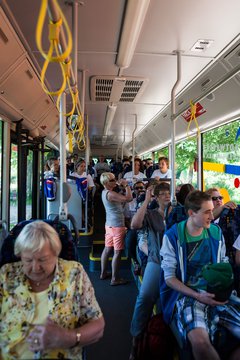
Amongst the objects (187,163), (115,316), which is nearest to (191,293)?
(115,316)

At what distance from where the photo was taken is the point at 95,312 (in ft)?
6.18

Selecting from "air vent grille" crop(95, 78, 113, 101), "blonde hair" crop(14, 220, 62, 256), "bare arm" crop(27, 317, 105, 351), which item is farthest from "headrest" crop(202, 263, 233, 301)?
"air vent grille" crop(95, 78, 113, 101)

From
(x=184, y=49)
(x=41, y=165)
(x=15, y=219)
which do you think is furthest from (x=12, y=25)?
(x=41, y=165)

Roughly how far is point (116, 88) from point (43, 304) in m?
4.41

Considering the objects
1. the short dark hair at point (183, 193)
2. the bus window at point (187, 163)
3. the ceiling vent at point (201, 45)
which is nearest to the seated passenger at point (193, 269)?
the short dark hair at point (183, 193)

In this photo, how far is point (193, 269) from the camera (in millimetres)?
2555

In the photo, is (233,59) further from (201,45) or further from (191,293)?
(191,293)

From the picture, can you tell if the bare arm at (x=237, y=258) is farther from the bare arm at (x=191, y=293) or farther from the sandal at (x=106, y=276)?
the sandal at (x=106, y=276)

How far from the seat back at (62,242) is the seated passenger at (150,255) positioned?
1.18 meters

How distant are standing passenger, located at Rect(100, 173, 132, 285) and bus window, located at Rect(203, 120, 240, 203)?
5.43 ft

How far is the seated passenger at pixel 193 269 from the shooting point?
7.61 ft

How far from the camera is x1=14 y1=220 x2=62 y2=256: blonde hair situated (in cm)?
180

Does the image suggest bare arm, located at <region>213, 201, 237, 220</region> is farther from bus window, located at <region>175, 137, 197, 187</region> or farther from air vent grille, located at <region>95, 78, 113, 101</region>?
bus window, located at <region>175, 137, 197, 187</region>

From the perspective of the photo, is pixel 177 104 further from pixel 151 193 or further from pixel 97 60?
pixel 151 193
